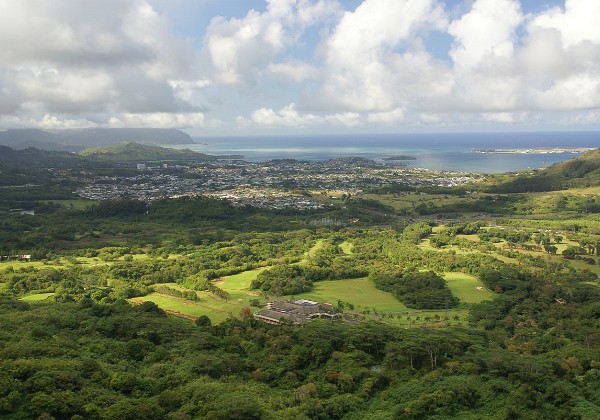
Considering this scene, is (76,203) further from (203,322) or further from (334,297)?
(203,322)

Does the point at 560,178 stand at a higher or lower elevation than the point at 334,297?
higher

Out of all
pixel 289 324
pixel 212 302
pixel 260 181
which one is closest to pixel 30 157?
pixel 260 181

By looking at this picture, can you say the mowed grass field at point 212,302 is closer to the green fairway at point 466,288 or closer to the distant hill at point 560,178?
the green fairway at point 466,288

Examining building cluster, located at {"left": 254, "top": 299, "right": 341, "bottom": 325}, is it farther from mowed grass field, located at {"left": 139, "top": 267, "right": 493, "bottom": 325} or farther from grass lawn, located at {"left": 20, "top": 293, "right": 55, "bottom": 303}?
grass lawn, located at {"left": 20, "top": 293, "right": 55, "bottom": 303}

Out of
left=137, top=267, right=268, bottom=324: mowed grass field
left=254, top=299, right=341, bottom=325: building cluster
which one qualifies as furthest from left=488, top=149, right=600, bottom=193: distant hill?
left=254, top=299, right=341, bottom=325: building cluster

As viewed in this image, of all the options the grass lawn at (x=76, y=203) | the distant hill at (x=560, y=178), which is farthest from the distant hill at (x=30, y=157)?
the distant hill at (x=560, y=178)

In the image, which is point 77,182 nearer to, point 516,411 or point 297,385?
point 297,385

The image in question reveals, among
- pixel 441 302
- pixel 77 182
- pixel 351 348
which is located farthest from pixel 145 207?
pixel 351 348
